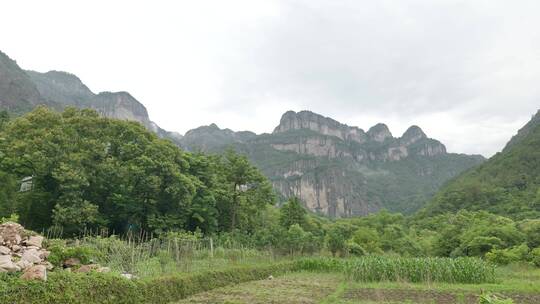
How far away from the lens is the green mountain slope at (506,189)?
202 ft

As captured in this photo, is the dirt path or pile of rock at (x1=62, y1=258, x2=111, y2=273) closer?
pile of rock at (x1=62, y1=258, x2=111, y2=273)

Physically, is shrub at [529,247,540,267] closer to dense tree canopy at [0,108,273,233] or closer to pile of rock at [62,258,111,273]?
dense tree canopy at [0,108,273,233]

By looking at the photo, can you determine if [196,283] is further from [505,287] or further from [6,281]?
[505,287]

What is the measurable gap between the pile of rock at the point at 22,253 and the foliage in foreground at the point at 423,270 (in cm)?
1374

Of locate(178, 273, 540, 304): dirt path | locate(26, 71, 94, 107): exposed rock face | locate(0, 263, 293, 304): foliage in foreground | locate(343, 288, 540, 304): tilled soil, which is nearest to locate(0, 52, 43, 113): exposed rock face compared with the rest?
locate(26, 71, 94, 107): exposed rock face

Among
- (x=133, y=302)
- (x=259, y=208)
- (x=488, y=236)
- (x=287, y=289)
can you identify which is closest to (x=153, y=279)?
(x=133, y=302)

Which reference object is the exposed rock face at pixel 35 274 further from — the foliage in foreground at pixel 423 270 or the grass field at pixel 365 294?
the foliage in foreground at pixel 423 270

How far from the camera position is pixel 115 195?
2875 cm

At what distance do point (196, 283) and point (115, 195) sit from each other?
15858 mm

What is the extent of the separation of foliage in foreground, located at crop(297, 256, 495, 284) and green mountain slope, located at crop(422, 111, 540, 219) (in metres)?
41.8

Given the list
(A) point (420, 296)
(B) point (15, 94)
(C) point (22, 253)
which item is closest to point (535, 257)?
(A) point (420, 296)

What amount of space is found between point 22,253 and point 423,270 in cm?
1576

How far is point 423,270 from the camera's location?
62.0 feet

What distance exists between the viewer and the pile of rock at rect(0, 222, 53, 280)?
8.50m
